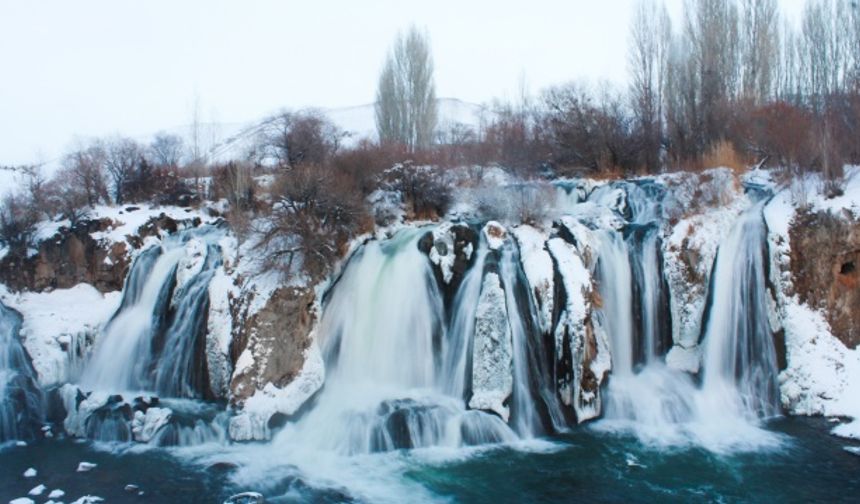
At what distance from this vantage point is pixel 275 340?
520 inches

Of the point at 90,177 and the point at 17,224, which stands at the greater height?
the point at 90,177

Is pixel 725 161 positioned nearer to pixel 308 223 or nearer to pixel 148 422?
pixel 308 223

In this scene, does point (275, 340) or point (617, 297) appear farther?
point (617, 297)

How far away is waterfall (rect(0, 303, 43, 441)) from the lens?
40.4ft

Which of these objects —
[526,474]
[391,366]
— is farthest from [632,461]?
[391,366]

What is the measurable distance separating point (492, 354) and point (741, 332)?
5889mm

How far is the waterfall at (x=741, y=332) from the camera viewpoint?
12.6 meters

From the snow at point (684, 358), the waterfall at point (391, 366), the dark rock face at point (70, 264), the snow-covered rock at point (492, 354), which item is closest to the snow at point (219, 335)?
the waterfall at point (391, 366)

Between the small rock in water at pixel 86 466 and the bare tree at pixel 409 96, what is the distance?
27135 millimetres

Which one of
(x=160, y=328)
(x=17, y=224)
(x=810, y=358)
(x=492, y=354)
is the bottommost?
(x=810, y=358)

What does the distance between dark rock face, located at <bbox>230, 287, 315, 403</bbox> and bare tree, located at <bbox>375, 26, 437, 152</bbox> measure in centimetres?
2290

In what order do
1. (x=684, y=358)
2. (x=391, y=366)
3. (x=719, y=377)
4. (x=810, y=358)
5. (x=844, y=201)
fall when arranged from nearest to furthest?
1. (x=810, y=358)
2. (x=719, y=377)
3. (x=391, y=366)
4. (x=684, y=358)
5. (x=844, y=201)

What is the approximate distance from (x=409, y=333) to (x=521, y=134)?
1565 centimetres

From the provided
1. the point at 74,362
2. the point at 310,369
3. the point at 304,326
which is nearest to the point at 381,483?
the point at 310,369
